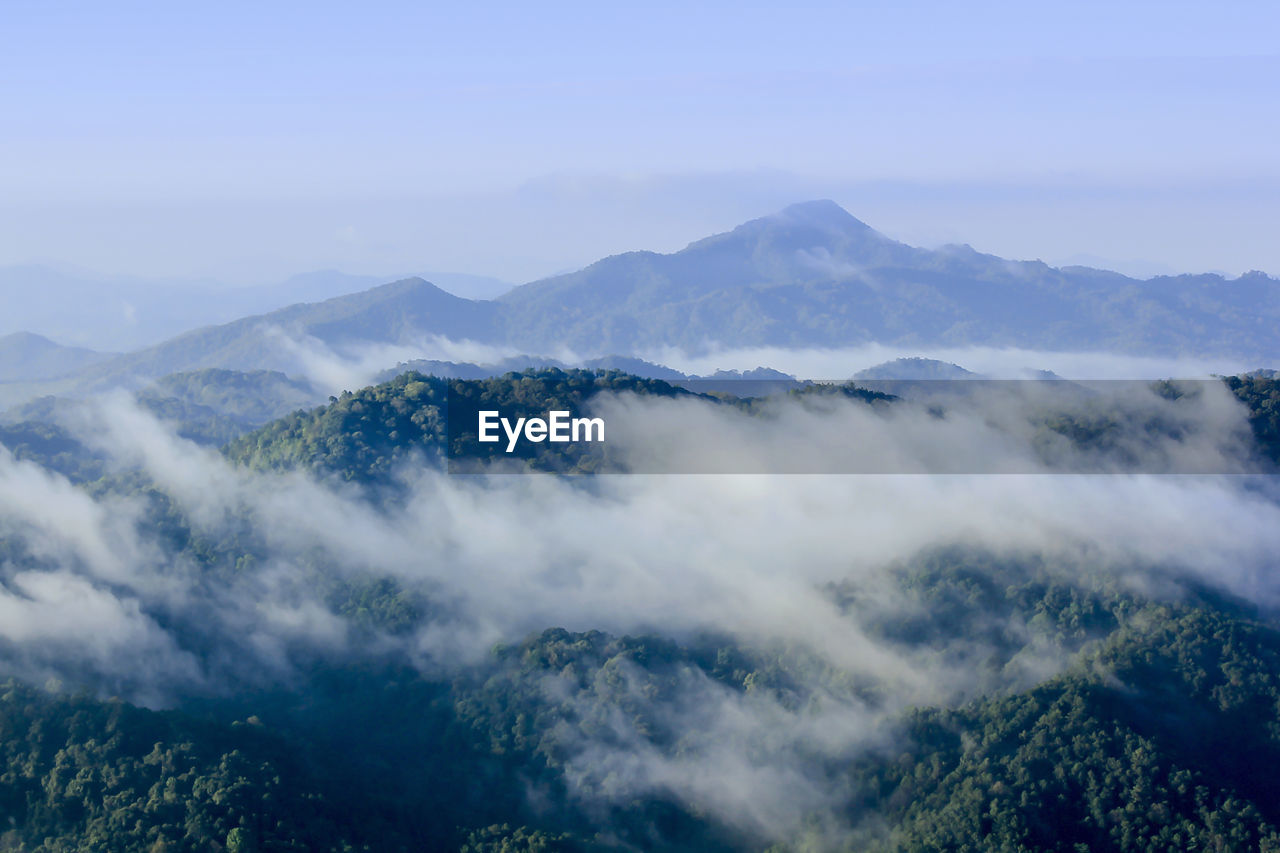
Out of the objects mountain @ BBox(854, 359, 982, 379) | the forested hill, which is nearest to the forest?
the forested hill

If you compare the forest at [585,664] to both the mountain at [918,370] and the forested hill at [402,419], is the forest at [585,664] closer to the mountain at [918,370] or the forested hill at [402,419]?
the forested hill at [402,419]

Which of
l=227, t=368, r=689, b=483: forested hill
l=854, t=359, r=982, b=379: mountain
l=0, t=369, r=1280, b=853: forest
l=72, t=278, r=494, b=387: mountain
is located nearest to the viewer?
l=0, t=369, r=1280, b=853: forest

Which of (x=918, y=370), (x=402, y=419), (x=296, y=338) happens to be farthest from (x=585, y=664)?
(x=296, y=338)

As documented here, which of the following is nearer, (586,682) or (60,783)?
(60,783)

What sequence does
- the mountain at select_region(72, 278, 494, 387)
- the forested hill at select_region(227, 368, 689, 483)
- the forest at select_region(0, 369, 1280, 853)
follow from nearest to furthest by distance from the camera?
the forest at select_region(0, 369, 1280, 853) < the forested hill at select_region(227, 368, 689, 483) < the mountain at select_region(72, 278, 494, 387)

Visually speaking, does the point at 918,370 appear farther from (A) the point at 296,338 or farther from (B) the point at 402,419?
(A) the point at 296,338

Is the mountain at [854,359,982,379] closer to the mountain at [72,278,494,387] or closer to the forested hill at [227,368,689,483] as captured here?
the mountain at [72,278,494,387]

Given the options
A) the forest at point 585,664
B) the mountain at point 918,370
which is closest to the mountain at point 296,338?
the mountain at point 918,370

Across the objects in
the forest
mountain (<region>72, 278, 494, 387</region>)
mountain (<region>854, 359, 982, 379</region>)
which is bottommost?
the forest

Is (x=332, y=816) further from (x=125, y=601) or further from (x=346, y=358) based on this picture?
(x=346, y=358)

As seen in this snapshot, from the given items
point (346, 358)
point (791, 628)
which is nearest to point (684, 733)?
point (791, 628)

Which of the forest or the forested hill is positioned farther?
the forested hill
